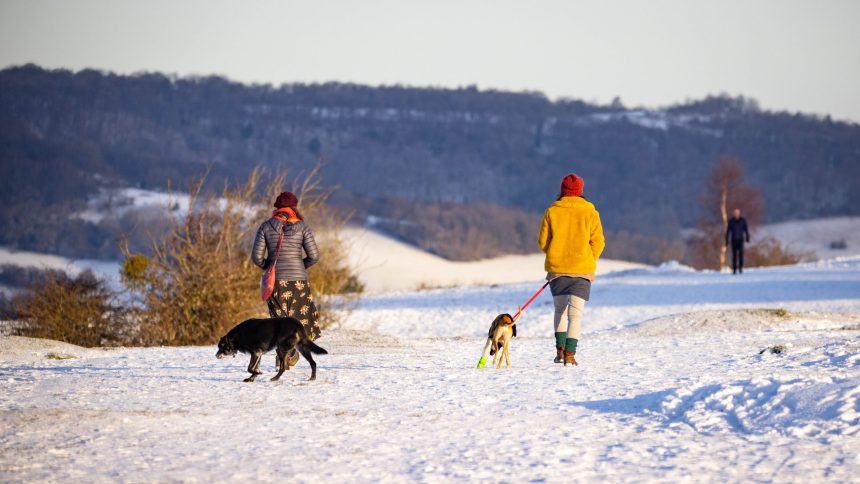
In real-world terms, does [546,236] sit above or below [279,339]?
above

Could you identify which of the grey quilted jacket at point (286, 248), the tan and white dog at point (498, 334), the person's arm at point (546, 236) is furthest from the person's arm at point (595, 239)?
the grey quilted jacket at point (286, 248)

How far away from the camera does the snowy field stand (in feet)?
25.4

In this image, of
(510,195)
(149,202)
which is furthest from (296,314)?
(510,195)

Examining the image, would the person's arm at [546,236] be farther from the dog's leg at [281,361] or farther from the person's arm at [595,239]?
the dog's leg at [281,361]

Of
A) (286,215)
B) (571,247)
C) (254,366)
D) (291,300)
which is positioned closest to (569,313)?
(571,247)

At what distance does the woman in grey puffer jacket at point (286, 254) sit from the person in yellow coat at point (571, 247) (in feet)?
8.37

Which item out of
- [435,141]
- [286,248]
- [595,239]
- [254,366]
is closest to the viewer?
[254,366]

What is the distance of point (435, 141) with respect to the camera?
143500 mm

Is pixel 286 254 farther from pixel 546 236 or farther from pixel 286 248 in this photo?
pixel 546 236

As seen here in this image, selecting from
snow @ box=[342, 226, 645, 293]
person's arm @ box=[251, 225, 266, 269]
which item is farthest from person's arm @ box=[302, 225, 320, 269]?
snow @ box=[342, 226, 645, 293]

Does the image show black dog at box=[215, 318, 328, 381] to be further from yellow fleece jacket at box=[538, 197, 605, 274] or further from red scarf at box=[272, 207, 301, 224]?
yellow fleece jacket at box=[538, 197, 605, 274]

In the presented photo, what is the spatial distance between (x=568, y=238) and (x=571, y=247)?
103mm

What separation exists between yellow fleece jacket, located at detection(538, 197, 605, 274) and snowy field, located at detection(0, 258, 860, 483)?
1141 mm

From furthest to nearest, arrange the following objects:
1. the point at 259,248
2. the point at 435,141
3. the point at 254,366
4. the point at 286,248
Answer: the point at 435,141
the point at 286,248
the point at 259,248
the point at 254,366
